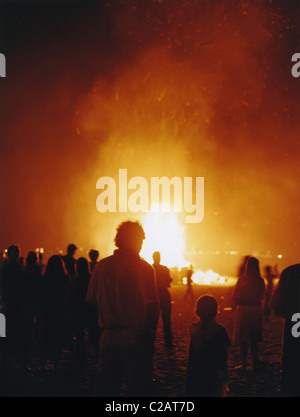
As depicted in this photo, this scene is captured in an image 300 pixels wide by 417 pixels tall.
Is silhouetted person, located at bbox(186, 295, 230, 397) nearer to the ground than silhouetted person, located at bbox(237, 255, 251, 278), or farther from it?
nearer to the ground

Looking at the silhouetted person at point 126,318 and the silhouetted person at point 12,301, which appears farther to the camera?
the silhouetted person at point 12,301

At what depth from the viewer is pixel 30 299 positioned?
8.26 meters

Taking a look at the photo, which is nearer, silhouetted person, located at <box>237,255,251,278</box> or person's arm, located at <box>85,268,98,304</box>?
person's arm, located at <box>85,268,98,304</box>

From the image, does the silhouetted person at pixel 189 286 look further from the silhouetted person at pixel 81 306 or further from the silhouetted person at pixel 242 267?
the silhouetted person at pixel 81 306

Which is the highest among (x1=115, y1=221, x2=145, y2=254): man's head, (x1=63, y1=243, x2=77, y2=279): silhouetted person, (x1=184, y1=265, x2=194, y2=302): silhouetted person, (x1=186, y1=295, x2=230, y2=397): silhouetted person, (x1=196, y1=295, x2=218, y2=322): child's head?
(x1=115, y1=221, x2=145, y2=254): man's head

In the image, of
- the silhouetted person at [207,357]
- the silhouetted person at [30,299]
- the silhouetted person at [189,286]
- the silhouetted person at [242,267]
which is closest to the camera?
the silhouetted person at [207,357]

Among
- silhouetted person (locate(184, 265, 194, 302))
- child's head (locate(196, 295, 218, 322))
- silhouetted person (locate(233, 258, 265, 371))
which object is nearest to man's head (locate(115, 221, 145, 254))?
child's head (locate(196, 295, 218, 322))

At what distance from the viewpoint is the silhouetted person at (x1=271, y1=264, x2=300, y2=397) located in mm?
5508

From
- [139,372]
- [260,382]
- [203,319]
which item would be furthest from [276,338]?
[139,372]

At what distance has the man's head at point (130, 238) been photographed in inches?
189

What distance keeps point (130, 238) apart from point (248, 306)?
4033 mm

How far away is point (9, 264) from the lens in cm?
857

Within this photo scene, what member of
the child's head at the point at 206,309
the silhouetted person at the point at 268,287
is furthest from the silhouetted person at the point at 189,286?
the child's head at the point at 206,309
